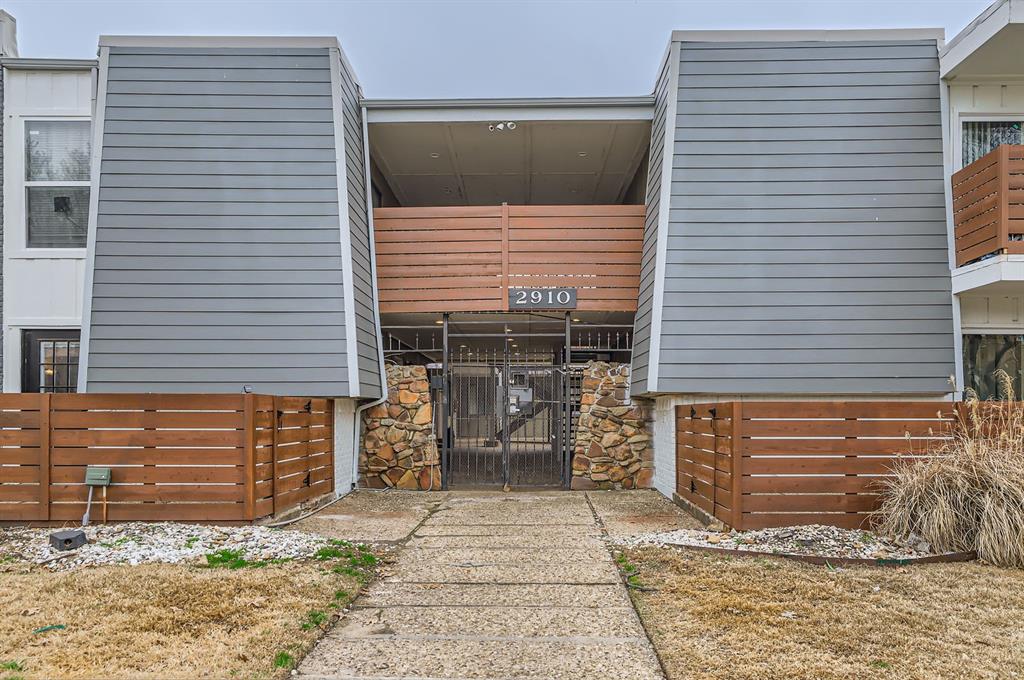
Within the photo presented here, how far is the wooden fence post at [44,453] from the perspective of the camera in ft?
22.1

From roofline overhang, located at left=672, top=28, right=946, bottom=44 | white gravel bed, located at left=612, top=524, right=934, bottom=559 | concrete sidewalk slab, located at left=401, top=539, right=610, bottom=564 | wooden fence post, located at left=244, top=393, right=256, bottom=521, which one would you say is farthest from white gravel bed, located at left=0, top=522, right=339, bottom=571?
roofline overhang, located at left=672, top=28, right=946, bottom=44

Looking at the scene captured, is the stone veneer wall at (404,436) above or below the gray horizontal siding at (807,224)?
below

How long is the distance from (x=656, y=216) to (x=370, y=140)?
4637 mm

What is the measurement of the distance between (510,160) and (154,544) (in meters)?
→ 8.32

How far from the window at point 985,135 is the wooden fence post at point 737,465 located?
5.24m

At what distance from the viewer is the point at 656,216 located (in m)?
9.39

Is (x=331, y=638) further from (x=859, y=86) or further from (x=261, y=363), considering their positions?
(x=859, y=86)

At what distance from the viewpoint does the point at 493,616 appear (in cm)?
450

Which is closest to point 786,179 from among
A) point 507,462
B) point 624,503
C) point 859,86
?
point 859,86

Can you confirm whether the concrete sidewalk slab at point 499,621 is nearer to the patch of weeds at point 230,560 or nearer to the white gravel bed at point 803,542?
the patch of weeds at point 230,560

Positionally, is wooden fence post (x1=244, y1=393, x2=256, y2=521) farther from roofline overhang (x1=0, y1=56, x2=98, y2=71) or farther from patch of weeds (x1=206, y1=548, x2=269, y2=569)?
roofline overhang (x1=0, y1=56, x2=98, y2=71)

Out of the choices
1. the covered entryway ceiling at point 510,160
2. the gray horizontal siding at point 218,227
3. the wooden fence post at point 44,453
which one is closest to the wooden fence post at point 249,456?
the wooden fence post at point 44,453

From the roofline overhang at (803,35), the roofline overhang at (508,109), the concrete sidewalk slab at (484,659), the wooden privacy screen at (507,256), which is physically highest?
the roofline overhang at (803,35)

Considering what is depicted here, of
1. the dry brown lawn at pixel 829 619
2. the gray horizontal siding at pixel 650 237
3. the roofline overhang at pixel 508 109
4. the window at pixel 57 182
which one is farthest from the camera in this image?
the roofline overhang at pixel 508 109
